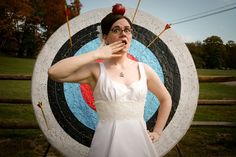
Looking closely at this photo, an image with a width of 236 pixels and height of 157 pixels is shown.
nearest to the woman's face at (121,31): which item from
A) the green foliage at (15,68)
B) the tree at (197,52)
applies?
the green foliage at (15,68)

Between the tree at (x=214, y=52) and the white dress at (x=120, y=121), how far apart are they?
37.4 meters

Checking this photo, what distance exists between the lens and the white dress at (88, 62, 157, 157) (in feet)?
5.07

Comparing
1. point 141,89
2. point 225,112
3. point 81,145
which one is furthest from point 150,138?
point 225,112

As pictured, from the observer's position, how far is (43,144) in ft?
13.8

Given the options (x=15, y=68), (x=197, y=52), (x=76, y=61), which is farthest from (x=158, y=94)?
(x=197, y=52)

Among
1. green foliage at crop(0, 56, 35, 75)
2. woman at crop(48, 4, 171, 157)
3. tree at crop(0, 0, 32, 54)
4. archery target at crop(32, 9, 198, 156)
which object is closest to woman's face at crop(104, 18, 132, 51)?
woman at crop(48, 4, 171, 157)

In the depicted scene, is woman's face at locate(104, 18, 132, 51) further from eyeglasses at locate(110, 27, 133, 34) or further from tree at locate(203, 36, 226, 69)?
tree at locate(203, 36, 226, 69)

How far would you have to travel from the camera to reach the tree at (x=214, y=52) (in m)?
37.4

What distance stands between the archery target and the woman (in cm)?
85

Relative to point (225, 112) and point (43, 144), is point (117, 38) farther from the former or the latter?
point (225, 112)

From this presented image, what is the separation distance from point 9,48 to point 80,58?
88.2 feet

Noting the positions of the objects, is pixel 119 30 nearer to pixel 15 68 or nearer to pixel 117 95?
pixel 117 95

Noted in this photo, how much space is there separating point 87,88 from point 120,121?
3.22ft

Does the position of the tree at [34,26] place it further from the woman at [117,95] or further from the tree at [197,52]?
the woman at [117,95]
